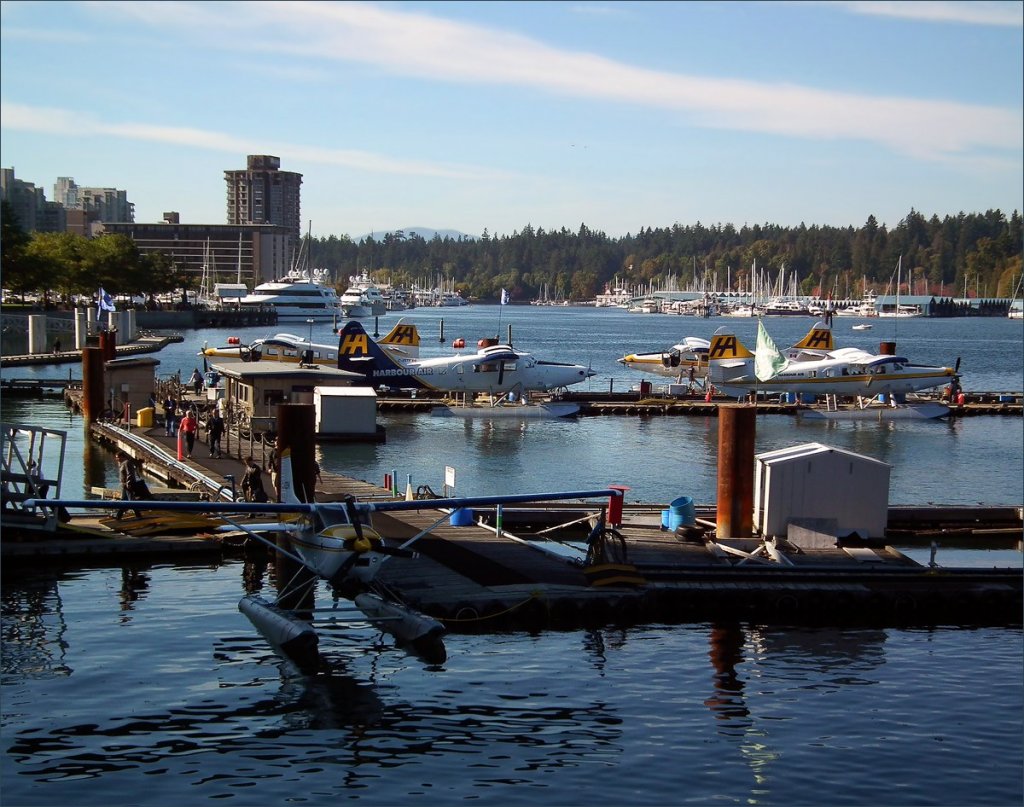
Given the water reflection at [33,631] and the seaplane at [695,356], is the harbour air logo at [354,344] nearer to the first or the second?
the seaplane at [695,356]

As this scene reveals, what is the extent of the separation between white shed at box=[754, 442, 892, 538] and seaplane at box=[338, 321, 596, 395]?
95.8 ft

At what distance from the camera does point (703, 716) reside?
15969mm

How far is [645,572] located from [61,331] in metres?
84.5

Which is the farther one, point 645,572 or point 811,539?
point 811,539

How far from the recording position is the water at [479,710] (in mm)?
13719

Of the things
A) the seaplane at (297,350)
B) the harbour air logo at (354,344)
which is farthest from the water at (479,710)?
the seaplane at (297,350)

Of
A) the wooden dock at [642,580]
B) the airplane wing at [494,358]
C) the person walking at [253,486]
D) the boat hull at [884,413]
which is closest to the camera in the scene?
the wooden dock at [642,580]

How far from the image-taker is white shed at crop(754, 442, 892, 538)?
22.1 m

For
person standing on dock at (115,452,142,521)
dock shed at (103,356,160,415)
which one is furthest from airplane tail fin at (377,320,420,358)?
person standing on dock at (115,452,142,521)

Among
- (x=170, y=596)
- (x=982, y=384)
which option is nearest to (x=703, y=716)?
(x=170, y=596)

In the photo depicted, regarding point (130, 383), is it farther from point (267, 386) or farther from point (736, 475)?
point (736, 475)

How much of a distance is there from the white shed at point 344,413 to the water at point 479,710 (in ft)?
55.7

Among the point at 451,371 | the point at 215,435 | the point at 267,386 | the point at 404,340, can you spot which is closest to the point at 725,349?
the point at 451,371

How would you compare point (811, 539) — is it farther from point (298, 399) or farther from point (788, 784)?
point (298, 399)
